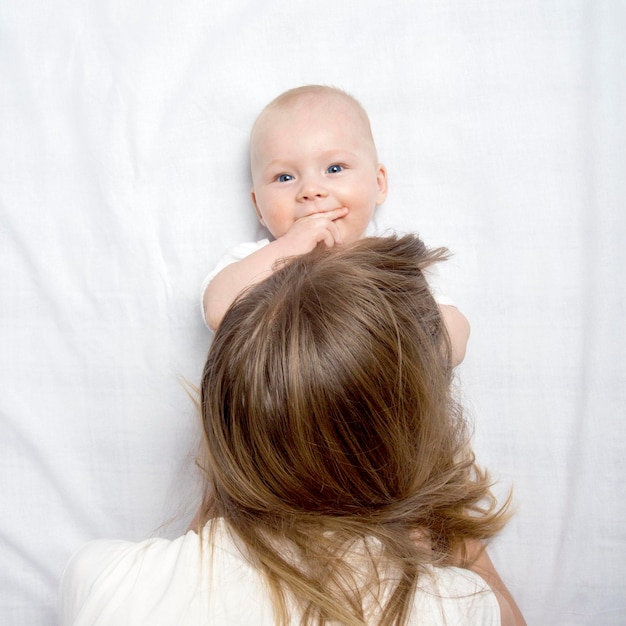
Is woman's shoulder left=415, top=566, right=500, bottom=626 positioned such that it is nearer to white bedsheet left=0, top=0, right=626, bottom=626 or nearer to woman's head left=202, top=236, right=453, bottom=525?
woman's head left=202, top=236, right=453, bottom=525

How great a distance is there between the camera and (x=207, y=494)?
997 millimetres

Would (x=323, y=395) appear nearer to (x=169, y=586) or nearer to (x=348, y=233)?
(x=169, y=586)

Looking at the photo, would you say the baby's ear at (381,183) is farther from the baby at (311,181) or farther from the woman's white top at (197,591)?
the woman's white top at (197,591)

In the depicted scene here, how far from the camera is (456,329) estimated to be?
3.54ft

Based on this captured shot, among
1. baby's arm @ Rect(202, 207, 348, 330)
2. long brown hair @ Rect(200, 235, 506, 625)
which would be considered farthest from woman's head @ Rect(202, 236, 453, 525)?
baby's arm @ Rect(202, 207, 348, 330)

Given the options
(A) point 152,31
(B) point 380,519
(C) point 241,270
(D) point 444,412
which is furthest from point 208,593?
(A) point 152,31

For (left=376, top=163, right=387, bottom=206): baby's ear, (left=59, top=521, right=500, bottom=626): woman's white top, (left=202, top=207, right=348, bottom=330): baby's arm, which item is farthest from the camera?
(left=376, top=163, right=387, bottom=206): baby's ear

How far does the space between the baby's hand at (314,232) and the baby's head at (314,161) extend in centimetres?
1

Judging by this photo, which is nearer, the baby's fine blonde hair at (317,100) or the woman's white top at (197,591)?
the woman's white top at (197,591)

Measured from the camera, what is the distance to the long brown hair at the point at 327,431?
760 millimetres

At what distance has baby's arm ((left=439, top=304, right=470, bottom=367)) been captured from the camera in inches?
42.0

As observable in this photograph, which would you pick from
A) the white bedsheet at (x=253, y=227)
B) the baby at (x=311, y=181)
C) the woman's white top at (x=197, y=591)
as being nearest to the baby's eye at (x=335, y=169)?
the baby at (x=311, y=181)

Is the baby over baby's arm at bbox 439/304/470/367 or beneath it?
over

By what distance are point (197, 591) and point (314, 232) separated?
0.54 meters
